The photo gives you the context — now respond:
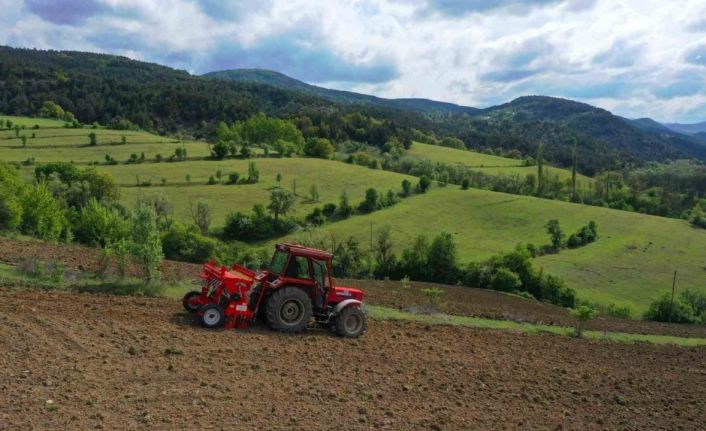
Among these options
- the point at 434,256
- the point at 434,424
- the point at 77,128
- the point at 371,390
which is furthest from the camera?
the point at 77,128

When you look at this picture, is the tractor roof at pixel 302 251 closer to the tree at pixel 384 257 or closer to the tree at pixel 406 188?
the tree at pixel 384 257

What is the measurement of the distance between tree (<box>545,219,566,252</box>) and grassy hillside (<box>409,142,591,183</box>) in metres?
50.9

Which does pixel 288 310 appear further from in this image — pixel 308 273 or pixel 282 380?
pixel 282 380

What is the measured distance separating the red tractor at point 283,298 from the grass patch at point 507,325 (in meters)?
3.96

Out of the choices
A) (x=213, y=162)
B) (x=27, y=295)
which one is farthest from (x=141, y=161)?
(x=27, y=295)

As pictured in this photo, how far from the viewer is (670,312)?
42812 millimetres

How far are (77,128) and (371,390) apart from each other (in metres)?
119

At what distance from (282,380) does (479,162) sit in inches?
5166

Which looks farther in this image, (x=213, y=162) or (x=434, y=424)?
(x=213, y=162)

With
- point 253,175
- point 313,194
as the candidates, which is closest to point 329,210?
point 313,194

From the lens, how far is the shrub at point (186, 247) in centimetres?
4559

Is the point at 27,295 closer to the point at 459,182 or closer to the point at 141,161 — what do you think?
the point at 141,161

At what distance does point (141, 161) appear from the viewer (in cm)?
8825

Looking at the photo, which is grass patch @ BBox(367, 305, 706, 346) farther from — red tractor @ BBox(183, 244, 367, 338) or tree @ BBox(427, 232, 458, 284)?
tree @ BBox(427, 232, 458, 284)
